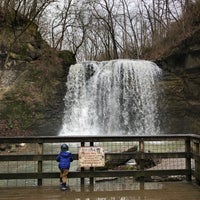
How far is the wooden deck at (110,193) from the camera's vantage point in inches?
217

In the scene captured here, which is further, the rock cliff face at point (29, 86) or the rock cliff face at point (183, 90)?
the rock cliff face at point (183, 90)

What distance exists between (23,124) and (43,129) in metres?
1.40

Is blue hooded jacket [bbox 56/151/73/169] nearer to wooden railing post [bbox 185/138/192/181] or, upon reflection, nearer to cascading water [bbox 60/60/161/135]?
wooden railing post [bbox 185/138/192/181]

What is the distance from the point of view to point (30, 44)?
2467cm

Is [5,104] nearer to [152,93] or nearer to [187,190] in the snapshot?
[152,93]

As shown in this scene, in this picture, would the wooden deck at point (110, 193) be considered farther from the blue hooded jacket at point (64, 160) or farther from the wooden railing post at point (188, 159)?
the blue hooded jacket at point (64, 160)

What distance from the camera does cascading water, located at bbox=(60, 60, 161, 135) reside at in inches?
894

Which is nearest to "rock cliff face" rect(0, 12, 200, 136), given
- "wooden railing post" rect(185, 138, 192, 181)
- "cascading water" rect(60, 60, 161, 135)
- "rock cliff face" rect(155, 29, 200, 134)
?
"rock cliff face" rect(155, 29, 200, 134)

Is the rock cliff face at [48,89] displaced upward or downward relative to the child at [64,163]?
upward

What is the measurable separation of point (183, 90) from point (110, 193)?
59.2ft

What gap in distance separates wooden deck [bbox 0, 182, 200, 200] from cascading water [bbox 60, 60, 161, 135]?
16024 mm

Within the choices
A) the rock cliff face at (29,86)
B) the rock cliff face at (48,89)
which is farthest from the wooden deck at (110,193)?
the rock cliff face at (48,89)

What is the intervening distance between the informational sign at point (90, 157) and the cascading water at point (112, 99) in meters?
15.9

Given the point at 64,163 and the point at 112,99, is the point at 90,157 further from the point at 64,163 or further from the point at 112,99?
the point at 112,99
